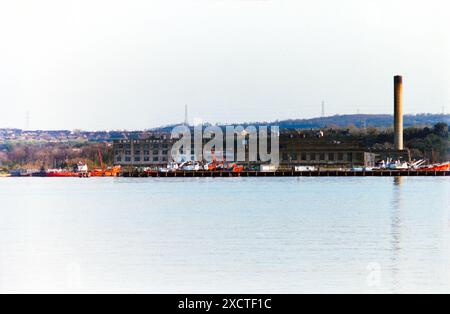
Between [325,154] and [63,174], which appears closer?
[63,174]

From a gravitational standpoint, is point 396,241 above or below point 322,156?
below

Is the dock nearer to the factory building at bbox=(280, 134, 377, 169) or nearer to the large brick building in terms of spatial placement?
the factory building at bbox=(280, 134, 377, 169)

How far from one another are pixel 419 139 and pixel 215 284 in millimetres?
81213

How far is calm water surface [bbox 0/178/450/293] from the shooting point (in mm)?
13070

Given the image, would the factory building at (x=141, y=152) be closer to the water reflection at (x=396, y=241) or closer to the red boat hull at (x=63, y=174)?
the red boat hull at (x=63, y=174)

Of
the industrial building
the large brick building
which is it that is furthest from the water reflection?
the large brick building

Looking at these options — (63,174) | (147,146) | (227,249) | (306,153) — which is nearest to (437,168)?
(306,153)

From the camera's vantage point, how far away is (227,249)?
17.2 meters

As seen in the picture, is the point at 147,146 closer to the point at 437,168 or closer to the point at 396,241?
the point at 437,168

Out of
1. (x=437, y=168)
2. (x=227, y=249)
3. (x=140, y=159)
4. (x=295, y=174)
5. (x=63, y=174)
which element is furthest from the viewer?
(x=140, y=159)

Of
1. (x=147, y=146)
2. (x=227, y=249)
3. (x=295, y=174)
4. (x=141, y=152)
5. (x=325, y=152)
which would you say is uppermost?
(x=147, y=146)

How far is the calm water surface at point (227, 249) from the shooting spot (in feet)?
42.9
